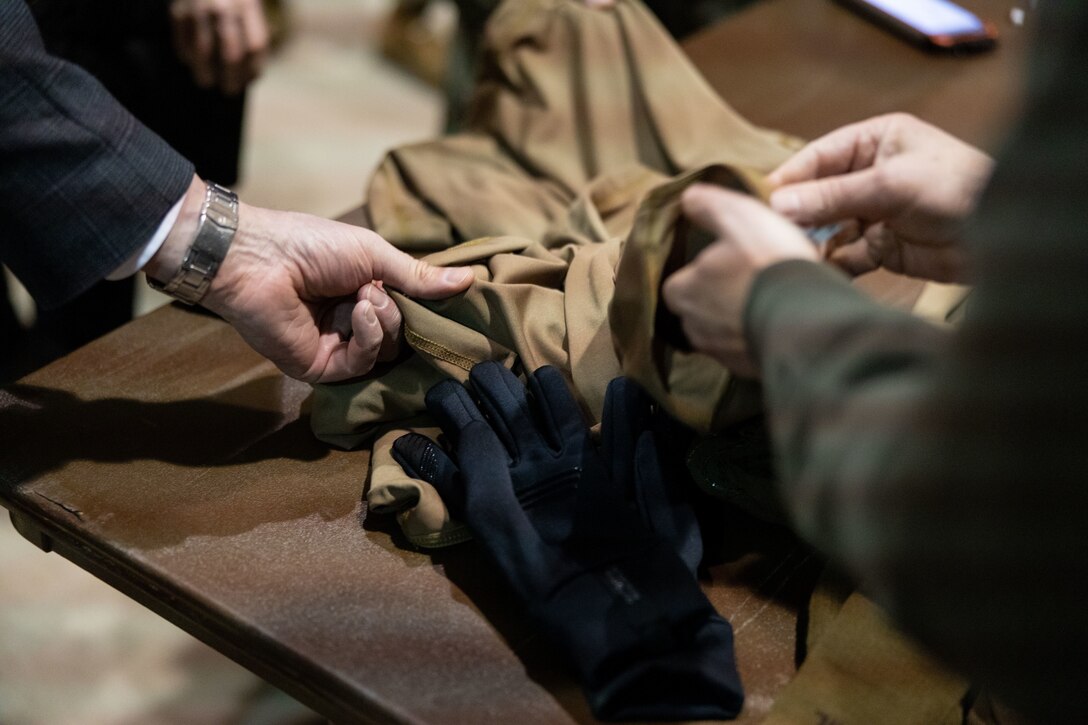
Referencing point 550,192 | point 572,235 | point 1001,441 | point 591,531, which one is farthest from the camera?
point 550,192

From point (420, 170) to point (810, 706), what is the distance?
0.67 metres

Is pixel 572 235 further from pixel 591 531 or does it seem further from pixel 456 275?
pixel 591 531

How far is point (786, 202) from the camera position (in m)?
0.76

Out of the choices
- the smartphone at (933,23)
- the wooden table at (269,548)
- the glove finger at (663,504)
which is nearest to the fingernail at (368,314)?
the wooden table at (269,548)

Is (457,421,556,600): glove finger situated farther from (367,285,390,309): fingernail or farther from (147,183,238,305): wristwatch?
(147,183,238,305): wristwatch

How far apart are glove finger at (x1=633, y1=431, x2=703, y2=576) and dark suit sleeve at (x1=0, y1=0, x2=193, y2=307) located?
44cm

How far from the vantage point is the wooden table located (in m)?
0.69

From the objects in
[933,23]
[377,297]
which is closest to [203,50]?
[377,297]

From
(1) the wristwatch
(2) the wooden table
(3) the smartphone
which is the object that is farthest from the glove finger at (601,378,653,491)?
(3) the smartphone

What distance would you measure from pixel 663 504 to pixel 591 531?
0.07 m

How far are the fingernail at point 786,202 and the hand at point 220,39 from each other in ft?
2.62

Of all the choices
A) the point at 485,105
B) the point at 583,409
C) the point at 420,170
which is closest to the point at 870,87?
the point at 485,105

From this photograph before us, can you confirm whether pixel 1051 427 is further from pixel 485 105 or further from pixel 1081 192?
pixel 485 105

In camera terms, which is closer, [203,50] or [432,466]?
[432,466]
